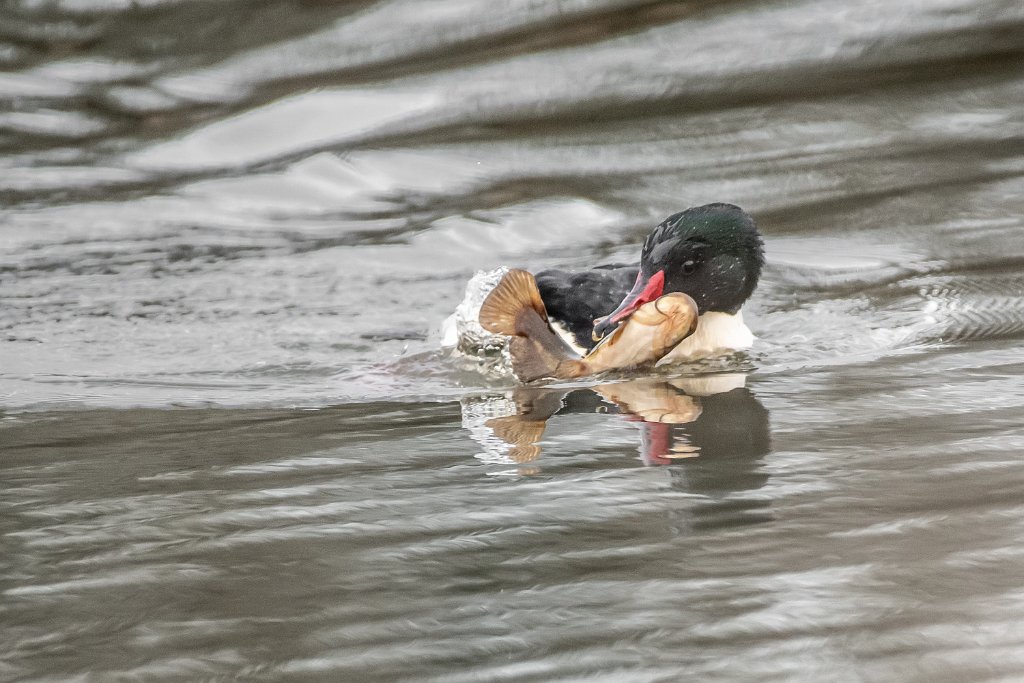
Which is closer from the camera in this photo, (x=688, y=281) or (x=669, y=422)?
(x=669, y=422)

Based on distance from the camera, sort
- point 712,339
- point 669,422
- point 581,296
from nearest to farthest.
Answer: point 669,422 → point 581,296 → point 712,339

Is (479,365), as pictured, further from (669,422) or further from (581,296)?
(669,422)

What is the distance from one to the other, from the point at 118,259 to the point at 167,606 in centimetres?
494

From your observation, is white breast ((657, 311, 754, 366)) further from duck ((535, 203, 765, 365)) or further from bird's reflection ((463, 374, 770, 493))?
bird's reflection ((463, 374, 770, 493))

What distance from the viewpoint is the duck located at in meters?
5.39

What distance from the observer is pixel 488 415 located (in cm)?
458

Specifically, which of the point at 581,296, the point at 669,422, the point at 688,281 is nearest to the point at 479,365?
the point at 581,296

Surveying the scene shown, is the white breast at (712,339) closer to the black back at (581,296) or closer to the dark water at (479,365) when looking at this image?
the dark water at (479,365)

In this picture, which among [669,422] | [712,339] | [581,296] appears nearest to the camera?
[669,422]

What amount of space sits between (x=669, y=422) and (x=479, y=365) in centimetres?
137

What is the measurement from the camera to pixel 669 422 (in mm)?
4266

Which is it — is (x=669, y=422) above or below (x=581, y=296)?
below

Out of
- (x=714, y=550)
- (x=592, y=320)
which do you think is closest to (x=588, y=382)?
(x=592, y=320)

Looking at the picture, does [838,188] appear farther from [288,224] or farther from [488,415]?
[488,415]
